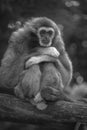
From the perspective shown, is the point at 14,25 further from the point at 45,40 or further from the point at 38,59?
the point at 38,59

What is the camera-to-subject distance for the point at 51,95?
11844 millimetres

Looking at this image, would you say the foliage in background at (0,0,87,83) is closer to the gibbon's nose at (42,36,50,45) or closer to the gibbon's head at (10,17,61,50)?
the gibbon's head at (10,17,61,50)

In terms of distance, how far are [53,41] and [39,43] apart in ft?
1.59

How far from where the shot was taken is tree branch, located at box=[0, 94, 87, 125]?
11.7 metres

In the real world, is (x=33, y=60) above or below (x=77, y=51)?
above

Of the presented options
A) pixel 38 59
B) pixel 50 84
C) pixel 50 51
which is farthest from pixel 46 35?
pixel 50 84

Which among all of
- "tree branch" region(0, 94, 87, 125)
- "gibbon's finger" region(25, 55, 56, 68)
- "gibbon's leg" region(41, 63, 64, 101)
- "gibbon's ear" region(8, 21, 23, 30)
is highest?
"gibbon's finger" region(25, 55, 56, 68)

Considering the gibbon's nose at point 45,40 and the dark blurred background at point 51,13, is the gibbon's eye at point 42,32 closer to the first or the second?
the gibbon's nose at point 45,40

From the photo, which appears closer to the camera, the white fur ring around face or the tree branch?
the tree branch

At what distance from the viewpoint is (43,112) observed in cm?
1176

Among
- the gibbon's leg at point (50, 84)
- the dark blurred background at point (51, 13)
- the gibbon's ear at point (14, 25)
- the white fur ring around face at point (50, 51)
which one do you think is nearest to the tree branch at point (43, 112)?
the gibbon's leg at point (50, 84)

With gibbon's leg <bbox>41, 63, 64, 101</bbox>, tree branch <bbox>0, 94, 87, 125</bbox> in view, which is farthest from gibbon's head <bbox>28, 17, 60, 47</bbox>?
tree branch <bbox>0, 94, 87, 125</bbox>

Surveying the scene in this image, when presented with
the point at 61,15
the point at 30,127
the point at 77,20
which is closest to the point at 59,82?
the point at 61,15

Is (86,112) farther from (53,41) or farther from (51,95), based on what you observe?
(53,41)
